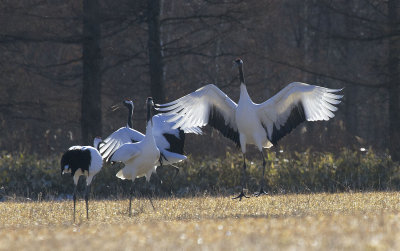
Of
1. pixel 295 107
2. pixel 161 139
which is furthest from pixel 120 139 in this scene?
pixel 295 107

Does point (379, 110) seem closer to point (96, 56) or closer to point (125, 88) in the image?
point (125, 88)

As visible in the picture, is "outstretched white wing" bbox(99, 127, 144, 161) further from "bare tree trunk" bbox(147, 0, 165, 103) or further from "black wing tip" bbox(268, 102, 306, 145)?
"bare tree trunk" bbox(147, 0, 165, 103)

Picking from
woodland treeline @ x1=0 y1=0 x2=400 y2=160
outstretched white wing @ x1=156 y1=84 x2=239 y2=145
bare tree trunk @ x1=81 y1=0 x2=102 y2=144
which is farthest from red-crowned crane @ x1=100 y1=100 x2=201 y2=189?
bare tree trunk @ x1=81 y1=0 x2=102 y2=144

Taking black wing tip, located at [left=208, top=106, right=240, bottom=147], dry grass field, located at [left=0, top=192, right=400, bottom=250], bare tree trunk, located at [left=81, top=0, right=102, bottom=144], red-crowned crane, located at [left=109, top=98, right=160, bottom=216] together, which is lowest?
dry grass field, located at [left=0, top=192, right=400, bottom=250]

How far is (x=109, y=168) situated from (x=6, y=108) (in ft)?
27.6

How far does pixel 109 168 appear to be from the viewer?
56.6ft

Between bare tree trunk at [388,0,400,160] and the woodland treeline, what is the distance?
3 cm

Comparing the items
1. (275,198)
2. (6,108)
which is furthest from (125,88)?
(275,198)

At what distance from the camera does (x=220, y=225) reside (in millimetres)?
8359

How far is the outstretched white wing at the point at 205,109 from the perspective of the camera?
13.4 meters

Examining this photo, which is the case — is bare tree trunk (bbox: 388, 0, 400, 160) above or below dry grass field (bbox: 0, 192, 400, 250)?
above

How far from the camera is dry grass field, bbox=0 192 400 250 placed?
22.2 feet

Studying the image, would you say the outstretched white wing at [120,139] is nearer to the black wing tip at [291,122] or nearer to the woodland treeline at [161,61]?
the black wing tip at [291,122]

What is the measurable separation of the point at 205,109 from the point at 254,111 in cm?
88
